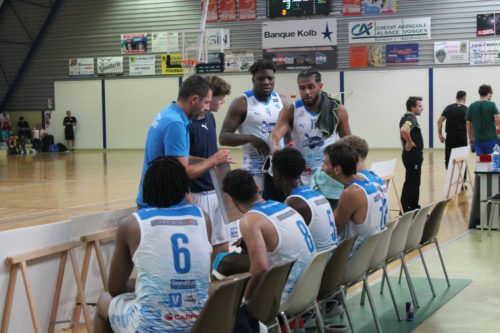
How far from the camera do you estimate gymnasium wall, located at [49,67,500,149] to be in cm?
2366

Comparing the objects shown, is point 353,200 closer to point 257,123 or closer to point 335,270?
point 335,270

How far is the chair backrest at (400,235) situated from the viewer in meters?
5.41

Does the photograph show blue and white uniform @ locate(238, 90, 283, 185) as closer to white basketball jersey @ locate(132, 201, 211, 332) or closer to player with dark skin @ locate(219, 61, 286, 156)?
player with dark skin @ locate(219, 61, 286, 156)

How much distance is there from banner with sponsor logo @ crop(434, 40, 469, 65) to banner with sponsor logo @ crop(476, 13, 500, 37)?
53cm

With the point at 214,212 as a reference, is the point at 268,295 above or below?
below

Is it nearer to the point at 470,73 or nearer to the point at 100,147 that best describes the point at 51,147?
the point at 100,147

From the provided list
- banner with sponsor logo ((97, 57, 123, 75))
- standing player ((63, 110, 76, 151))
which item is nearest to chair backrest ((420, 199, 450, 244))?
banner with sponsor logo ((97, 57, 123, 75))

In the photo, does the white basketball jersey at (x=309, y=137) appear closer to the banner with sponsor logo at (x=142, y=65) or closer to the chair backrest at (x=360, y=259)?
the chair backrest at (x=360, y=259)

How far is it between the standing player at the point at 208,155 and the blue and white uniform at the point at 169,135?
0.55 meters

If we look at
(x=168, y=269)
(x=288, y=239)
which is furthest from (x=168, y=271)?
(x=288, y=239)

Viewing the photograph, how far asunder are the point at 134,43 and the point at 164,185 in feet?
82.7

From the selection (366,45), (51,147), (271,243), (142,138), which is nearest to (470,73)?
(366,45)

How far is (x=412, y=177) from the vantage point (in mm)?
10047

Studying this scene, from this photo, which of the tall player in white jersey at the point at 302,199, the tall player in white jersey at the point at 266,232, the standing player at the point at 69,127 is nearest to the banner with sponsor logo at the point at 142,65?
the standing player at the point at 69,127
